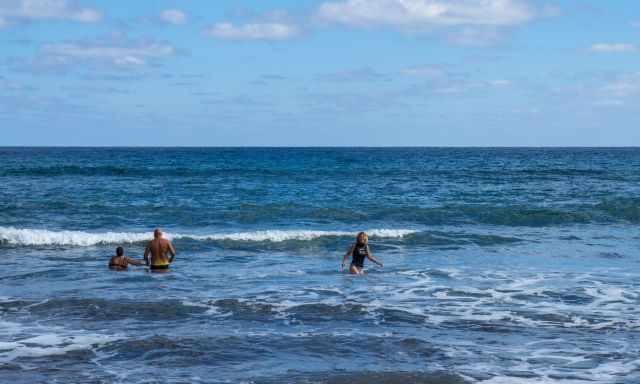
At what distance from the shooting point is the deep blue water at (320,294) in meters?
9.99

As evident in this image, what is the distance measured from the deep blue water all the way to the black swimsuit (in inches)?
28.8

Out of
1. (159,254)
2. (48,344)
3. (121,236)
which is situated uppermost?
(159,254)

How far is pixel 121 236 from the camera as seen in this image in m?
24.2

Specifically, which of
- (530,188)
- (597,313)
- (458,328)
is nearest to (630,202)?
(530,188)

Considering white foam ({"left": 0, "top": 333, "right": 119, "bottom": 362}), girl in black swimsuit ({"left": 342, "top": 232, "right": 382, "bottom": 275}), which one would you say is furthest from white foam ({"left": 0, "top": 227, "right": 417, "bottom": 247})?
white foam ({"left": 0, "top": 333, "right": 119, "bottom": 362})

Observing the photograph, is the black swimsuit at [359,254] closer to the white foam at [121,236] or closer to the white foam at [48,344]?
the white foam at [121,236]

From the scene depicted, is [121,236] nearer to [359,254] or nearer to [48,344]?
[359,254]

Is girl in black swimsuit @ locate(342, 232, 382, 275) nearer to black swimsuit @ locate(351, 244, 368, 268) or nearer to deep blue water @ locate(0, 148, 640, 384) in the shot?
black swimsuit @ locate(351, 244, 368, 268)

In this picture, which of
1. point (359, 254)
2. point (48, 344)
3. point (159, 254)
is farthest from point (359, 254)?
point (48, 344)

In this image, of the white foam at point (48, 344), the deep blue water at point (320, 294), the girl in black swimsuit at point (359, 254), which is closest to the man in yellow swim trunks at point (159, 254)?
the deep blue water at point (320, 294)

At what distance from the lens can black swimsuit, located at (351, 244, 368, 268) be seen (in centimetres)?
1778

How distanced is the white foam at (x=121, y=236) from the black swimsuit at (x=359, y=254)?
19.8 feet

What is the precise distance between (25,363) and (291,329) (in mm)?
4214

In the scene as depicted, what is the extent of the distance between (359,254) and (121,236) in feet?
33.2
